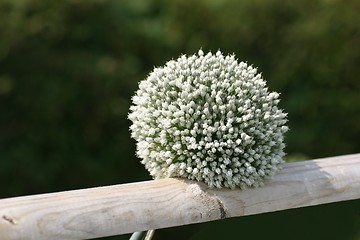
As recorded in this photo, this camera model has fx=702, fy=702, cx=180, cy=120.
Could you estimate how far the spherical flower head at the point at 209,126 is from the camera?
142 cm

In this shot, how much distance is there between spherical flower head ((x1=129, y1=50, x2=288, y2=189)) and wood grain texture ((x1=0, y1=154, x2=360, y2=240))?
0.12 ft

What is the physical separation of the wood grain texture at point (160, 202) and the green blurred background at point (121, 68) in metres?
1.27

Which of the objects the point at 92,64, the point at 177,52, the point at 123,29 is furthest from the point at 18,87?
the point at 177,52

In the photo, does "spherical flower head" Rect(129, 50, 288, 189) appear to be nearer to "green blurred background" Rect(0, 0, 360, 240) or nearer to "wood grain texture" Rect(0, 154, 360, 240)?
"wood grain texture" Rect(0, 154, 360, 240)

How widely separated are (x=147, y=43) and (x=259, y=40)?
0.50 m

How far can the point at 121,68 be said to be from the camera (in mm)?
2992

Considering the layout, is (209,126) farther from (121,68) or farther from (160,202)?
(121,68)

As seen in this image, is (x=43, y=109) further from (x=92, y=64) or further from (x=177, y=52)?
(x=177, y=52)

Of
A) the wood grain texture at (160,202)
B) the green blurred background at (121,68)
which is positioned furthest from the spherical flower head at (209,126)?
the green blurred background at (121,68)

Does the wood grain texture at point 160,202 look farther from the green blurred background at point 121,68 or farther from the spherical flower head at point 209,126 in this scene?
the green blurred background at point 121,68

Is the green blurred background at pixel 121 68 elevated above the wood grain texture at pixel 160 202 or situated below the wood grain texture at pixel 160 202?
above

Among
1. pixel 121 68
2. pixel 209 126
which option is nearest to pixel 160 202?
pixel 209 126

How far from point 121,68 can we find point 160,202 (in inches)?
66.2

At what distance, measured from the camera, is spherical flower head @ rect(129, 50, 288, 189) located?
1416 mm
